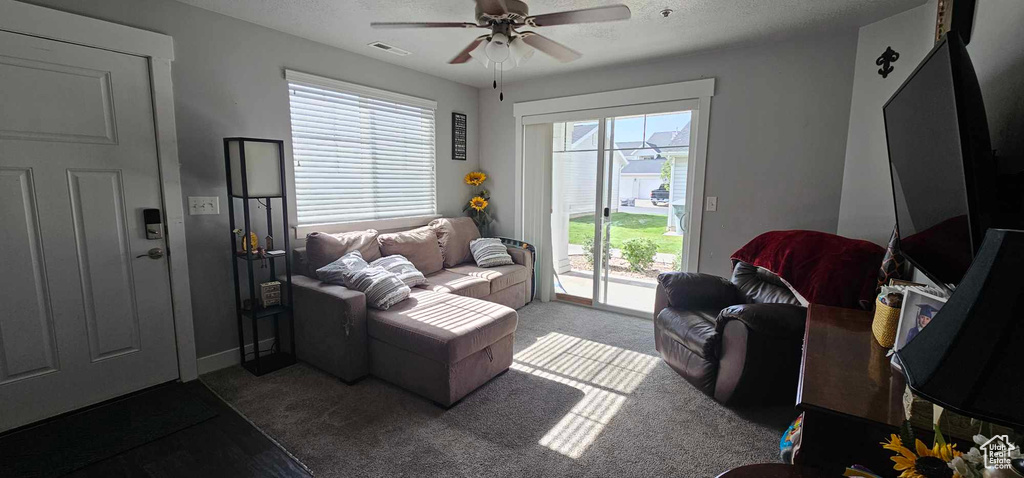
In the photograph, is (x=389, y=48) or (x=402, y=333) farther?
(x=389, y=48)

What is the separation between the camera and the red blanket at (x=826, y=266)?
223 cm

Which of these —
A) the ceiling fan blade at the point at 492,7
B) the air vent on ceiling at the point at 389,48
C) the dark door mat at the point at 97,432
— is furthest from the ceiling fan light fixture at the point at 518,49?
the dark door mat at the point at 97,432

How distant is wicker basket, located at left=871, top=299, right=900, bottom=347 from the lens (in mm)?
1423

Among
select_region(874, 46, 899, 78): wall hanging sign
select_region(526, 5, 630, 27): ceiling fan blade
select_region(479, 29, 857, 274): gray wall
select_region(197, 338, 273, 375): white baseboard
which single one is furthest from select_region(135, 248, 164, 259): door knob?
select_region(874, 46, 899, 78): wall hanging sign

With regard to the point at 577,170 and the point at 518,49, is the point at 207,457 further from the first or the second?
the point at 577,170

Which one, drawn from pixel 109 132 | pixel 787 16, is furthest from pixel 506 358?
pixel 787 16

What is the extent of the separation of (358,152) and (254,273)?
1.34m

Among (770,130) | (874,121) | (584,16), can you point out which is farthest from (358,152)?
(874,121)

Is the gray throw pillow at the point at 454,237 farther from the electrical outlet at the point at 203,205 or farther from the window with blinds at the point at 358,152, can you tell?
the electrical outlet at the point at 203,205

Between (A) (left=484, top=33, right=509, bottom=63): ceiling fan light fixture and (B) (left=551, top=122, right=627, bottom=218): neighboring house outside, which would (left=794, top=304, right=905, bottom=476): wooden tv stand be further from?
(B) (left=551, top=122, right=627, bottom=218): neighboring house outside

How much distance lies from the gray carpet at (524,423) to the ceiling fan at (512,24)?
6.63 feet

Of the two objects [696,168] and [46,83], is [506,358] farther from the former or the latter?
[46,83]

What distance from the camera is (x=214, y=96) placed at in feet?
9.18

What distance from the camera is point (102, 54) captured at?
91.6 inches
